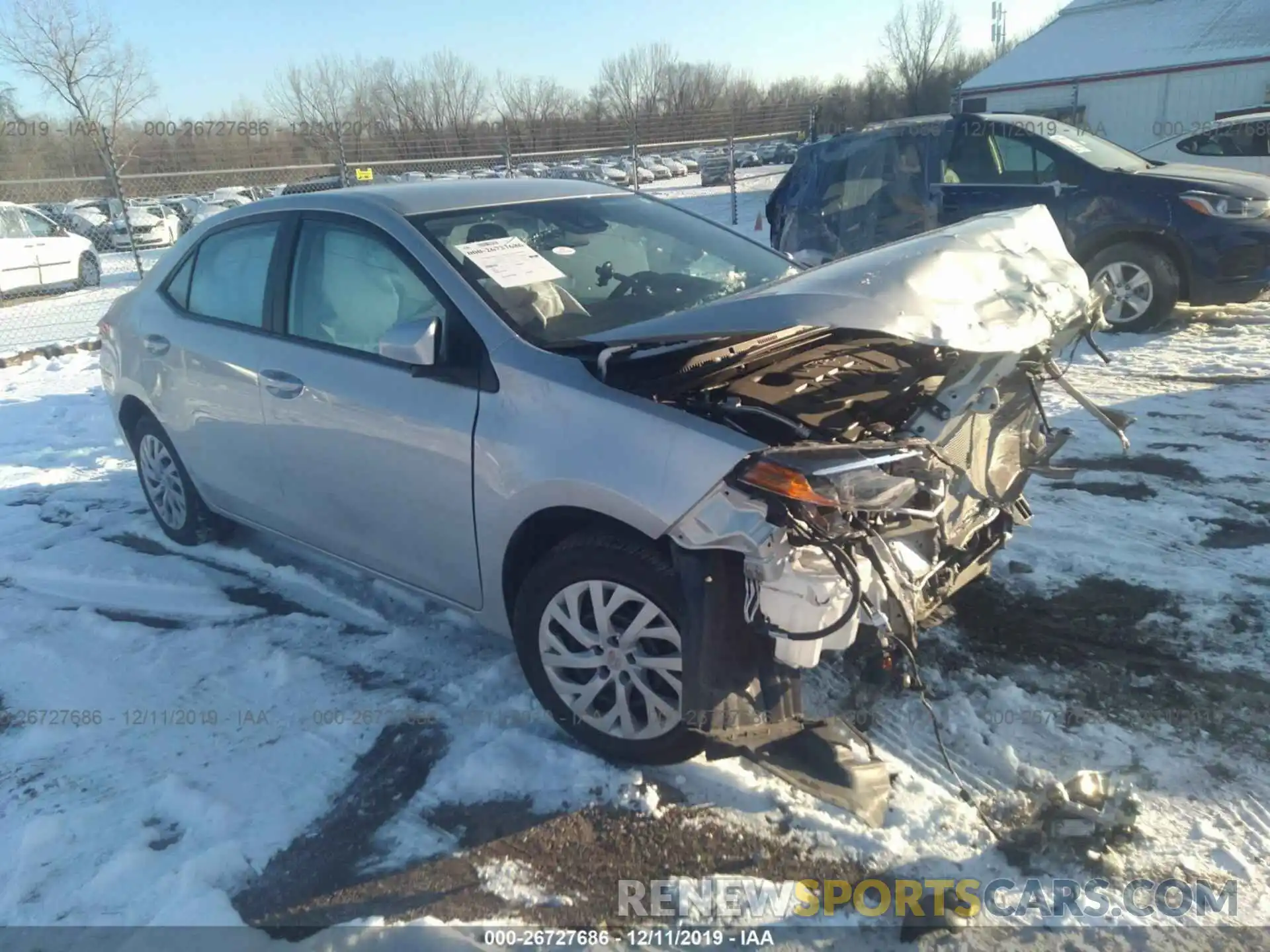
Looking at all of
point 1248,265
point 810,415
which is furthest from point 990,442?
point 1248,265

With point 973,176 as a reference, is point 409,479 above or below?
below

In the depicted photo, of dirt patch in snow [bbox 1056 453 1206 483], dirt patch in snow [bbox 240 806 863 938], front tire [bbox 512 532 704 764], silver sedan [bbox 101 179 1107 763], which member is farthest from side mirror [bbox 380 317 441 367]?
dirt patch in snow [bbox 1056 453 1206 483]

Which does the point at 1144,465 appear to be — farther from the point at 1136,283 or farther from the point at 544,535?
the point at 544,535

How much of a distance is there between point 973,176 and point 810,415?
7.00 m

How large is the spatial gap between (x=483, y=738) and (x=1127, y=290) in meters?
7.37

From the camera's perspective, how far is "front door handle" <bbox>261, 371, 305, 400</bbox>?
3703 mm

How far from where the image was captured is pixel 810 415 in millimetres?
2674

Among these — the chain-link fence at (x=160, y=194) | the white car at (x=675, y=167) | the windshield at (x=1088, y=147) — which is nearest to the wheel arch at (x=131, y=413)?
the chain-link fence at (x=160, y=194)

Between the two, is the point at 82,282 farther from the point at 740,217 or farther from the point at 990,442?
the point at 990,442

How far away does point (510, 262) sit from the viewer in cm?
342

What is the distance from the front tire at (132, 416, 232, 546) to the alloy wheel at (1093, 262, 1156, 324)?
7292 millimetres

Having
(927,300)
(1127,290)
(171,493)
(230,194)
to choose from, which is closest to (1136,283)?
(1127,290)

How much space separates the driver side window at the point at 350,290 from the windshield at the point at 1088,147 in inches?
277

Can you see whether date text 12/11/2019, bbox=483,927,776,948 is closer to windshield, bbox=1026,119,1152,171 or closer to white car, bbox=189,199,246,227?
windshield, bbox=1026,119,1152,171
